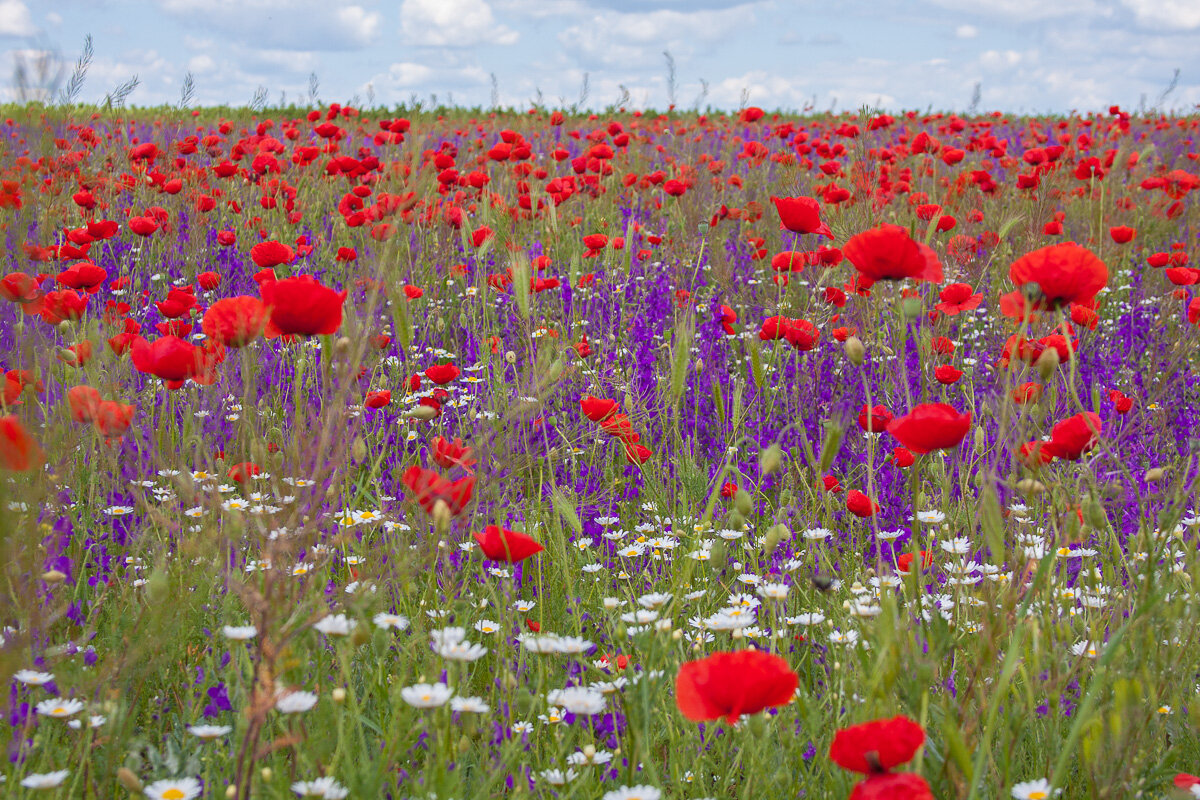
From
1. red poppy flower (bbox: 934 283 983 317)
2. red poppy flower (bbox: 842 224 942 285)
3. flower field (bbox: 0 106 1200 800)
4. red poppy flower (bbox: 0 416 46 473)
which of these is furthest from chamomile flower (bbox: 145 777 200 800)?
red poppy flower (bbox: 934 283 983 317)

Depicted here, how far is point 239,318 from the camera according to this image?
1676 millimetres

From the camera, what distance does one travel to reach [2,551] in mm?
1084

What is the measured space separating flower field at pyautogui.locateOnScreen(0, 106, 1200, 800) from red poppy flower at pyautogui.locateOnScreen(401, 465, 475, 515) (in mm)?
11

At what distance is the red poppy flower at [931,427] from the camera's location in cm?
142

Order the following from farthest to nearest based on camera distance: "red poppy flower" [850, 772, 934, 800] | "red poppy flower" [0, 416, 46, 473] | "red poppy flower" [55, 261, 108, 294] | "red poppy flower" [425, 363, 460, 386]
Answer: "red poppy flower" [55, 261, 108, 294] < "red poppy flower" [425, 363, 460, 386] < "red poppy flower" [0, 416, 46, 473] < "red poppy flower" [850, 772, 934, 800]

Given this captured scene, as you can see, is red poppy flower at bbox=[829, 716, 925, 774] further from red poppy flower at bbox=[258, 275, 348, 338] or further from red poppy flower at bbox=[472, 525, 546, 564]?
red poppy flower at bbox=[258, 275, 348, 338]

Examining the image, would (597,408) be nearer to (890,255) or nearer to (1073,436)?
(890,255)

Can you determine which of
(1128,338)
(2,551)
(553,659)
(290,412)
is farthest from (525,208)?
(2,551)

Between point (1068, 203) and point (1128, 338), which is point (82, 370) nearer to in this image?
point (1128, 338)

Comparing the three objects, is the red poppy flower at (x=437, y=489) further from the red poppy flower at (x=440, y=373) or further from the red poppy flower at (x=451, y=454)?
the red poppy flower at (x=440, y=373)

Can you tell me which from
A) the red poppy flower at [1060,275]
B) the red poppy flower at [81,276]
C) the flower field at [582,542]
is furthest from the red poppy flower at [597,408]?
the red poppy flower at [81,276]

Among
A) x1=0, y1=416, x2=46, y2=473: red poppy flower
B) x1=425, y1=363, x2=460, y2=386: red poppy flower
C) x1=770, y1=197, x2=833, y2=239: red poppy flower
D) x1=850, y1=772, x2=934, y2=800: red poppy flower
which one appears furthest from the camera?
x1=425, y1=363, x2=460, y2=386: red poppy flower

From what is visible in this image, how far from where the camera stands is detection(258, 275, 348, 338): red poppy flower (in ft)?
5.29

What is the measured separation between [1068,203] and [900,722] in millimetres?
7568
